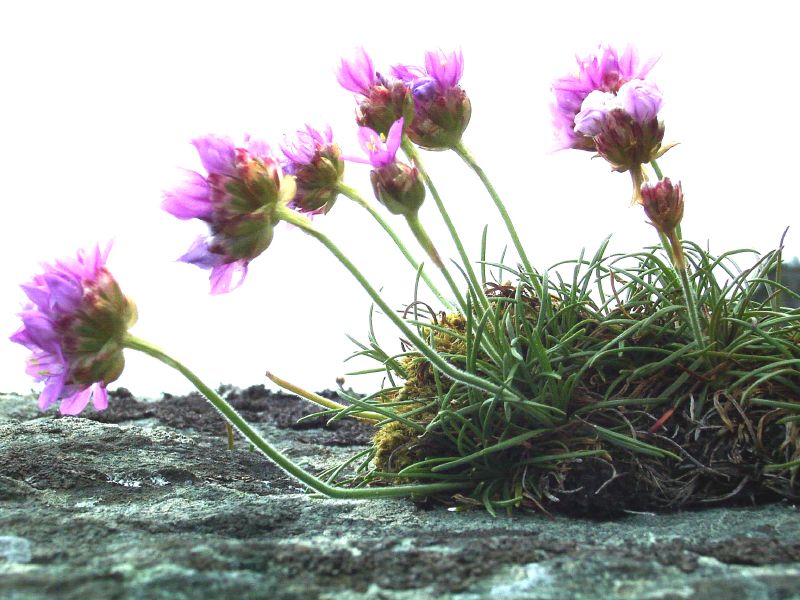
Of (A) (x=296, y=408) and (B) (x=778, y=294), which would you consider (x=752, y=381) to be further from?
(A) (x=296, y=408)

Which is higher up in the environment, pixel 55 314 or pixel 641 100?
pixel 641 100

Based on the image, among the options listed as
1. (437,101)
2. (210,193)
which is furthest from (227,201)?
(437,101)

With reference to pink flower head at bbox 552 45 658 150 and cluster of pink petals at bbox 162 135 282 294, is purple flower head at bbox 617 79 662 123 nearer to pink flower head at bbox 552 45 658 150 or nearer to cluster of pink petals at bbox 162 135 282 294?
pink flower head at bbox 552 45 658 150

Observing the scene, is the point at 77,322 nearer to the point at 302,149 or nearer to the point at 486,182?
the point at 302,149

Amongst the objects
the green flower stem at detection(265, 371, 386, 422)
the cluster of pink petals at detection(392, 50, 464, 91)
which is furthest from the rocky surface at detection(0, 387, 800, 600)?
the cluster of pink petals at detection(392, 50, 464, 91)

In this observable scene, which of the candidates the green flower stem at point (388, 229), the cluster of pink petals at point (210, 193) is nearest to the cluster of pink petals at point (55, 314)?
the cluster of pink petals at point (210, 193)

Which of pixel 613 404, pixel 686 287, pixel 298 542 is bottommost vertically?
pixel 298 542
